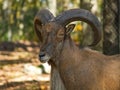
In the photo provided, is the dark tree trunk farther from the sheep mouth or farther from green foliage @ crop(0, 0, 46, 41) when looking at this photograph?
green foliage @ crop(0, 0, 46, 41)

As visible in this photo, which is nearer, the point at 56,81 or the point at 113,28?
the point at 56,81

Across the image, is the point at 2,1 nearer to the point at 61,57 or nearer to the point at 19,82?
the point at 19,82

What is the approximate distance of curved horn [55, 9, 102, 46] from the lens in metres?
8.60

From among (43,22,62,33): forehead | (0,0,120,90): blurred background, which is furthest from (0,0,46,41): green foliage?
(43,22,62,33): forehead

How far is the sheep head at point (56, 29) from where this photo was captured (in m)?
8.21

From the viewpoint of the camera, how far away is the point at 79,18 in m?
8.91

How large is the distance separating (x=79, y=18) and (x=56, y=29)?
0.74m

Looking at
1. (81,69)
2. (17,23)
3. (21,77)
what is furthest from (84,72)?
(17,23)

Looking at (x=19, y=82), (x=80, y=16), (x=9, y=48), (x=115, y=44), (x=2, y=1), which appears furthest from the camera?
(x=2, y=1)

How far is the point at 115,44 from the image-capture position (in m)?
11.0

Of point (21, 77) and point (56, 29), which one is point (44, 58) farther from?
point (21, 77)

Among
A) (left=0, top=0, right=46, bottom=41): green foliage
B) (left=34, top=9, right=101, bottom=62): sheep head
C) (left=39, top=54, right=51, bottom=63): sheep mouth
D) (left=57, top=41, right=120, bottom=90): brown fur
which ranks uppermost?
(left=34, top=9, right=101, bottom=62): sheep head

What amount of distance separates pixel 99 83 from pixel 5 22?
4153cm

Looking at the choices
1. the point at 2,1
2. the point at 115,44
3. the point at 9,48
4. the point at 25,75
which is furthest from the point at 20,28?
the point at 115,44
